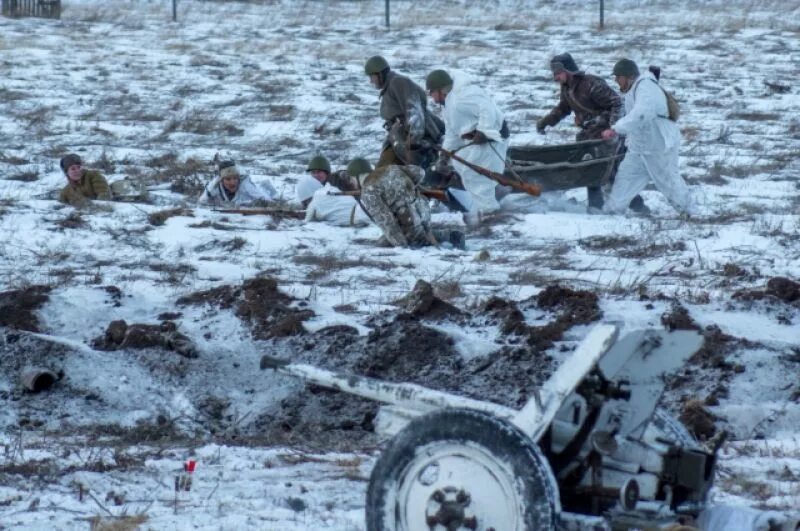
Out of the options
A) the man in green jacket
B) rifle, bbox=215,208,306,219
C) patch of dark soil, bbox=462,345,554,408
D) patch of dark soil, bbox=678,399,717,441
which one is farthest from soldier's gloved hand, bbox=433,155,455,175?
patch of dark soil, bbox=678,399,717,441

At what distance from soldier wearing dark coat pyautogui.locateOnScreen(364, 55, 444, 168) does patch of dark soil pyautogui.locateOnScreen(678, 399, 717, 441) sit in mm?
6535

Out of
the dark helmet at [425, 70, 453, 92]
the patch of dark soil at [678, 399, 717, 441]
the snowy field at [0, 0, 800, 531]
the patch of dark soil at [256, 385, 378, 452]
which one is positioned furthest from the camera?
the dark helmet at [425, 70, 453, 92]

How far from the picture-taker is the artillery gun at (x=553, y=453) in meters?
3.50

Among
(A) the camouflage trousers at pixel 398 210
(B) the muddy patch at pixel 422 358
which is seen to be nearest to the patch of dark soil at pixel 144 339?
(B) the muddy patch at pixel 422 358

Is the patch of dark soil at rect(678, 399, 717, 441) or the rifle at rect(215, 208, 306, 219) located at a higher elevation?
the patch of dark soil at rect(678, 399, 717, 441)

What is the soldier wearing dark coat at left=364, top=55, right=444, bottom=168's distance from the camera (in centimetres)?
1264

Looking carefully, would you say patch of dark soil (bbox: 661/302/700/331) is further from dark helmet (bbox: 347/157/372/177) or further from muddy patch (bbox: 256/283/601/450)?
dark helmet (bbox: 347/157/372/177)

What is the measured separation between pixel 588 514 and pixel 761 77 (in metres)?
18.1

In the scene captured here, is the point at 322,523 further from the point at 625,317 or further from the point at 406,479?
the point at 625,317

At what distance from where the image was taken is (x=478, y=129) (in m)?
12.5

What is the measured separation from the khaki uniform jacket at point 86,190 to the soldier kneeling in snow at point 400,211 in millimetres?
2982

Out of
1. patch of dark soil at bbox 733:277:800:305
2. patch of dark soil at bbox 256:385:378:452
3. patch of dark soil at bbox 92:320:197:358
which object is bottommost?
patch of dark soil at bbox 256:385:378:452

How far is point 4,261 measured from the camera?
9.99 meters

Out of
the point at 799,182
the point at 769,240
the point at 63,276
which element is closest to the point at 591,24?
the point at 799,182
